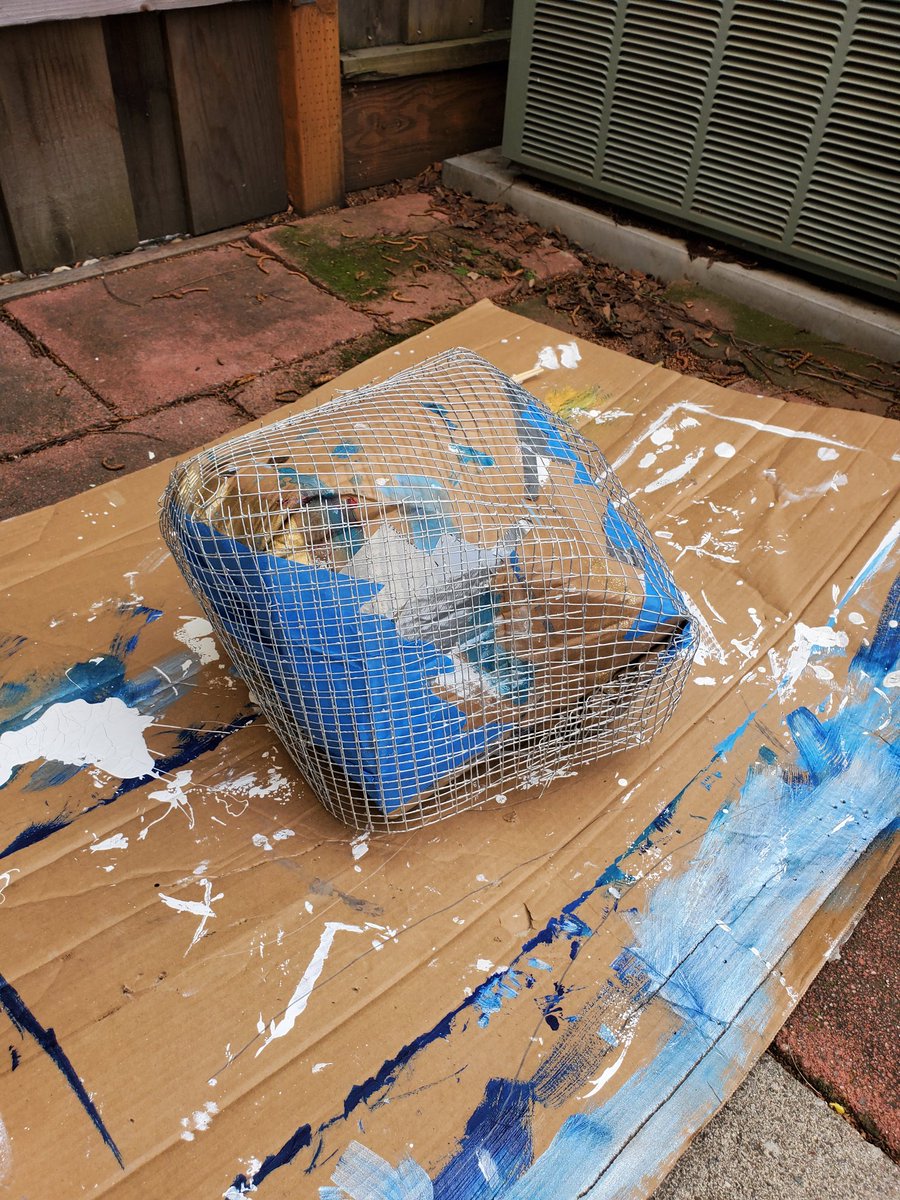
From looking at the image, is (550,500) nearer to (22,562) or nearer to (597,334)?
(22,562)

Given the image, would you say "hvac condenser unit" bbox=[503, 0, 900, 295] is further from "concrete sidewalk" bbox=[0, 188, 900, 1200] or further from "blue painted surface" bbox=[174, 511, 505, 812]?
"blue painted surface" bbox=[174, 511, 505, 812]

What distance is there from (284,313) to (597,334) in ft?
3.59

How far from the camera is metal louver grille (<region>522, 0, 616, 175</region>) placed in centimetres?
328

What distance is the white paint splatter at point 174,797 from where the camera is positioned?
5.15 ft

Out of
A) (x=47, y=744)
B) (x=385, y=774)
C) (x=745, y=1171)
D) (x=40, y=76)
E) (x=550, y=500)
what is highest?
(x=40, y=76)

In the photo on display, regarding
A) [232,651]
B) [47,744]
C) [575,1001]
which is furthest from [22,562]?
[575,1001]

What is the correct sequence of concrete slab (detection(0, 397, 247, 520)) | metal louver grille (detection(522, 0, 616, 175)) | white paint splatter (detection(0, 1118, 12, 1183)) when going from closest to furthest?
white paint splatter (detection(0, 1118, 12, 1183)), concrete slab (detection(0, 397, 247, 520)), metal louver grille (detection(522, 0, 616, 175))

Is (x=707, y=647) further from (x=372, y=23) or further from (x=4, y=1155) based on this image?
(x=372, y=23)

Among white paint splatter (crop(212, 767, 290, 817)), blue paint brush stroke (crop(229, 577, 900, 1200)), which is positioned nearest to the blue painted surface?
white paint splatter (crop(212, 767, 290, 817))

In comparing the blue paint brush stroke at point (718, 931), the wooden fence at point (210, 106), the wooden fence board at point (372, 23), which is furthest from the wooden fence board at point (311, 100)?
the blue paint brush stroke at point (718, 931)

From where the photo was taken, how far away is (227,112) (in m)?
3.18

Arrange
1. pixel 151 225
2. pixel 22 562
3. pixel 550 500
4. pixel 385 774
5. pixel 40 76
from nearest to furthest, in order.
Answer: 1. pixel 385 774
2. pixel 550 500
3. pixel 22 562
4. pixel 40 76
5. pixel 151 225

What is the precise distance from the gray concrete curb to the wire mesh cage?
1.93 metres

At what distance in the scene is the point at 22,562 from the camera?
201 cm
